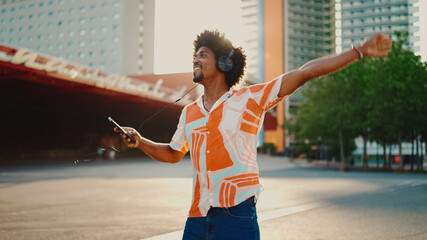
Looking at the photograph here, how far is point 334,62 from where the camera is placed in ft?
7.12

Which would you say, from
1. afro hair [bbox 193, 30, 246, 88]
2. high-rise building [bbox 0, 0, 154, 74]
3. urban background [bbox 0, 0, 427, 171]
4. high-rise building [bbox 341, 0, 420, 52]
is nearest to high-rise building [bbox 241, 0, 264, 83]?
urban background [bbox 0, 0, 427, 171]

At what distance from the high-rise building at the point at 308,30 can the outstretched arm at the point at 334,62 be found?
10172cm

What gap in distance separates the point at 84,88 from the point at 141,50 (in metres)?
65.4

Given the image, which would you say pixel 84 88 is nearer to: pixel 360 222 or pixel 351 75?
pixel 351 75

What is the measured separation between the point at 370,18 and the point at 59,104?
8989 cm

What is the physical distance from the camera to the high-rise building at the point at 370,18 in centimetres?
10356

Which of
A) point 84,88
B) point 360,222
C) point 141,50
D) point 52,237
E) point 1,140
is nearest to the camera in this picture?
point 52,237

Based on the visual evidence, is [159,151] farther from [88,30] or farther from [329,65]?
[88,30]

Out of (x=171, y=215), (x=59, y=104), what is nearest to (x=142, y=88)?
(x=59, y=104)

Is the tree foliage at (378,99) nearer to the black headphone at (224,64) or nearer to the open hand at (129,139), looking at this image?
the black headphone at (224,64)

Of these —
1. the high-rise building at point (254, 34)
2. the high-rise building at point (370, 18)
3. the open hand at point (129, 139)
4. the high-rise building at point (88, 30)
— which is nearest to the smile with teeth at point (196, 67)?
the open hand at point (129, 139)

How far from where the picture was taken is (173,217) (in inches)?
298

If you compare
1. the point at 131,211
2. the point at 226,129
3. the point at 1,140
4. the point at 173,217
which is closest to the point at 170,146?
the point at 226,129

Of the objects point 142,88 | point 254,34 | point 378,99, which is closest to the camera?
point 378,99
